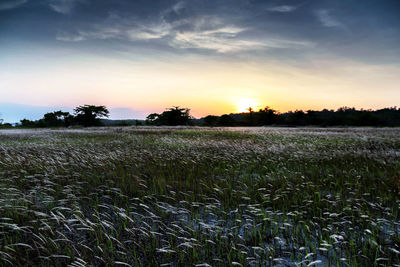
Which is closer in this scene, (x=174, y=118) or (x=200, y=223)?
(x=200, y=223)

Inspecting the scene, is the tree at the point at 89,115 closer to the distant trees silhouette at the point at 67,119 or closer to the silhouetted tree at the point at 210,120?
the distant trees silhouette at the point at 67,119

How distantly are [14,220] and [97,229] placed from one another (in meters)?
1.58

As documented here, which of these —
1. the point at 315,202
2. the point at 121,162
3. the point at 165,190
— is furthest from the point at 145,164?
the point at 315,202

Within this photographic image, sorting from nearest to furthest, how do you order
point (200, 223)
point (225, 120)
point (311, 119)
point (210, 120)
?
1. point (200, 223)
2. point (311, 119)
3. point (225, 120)
4. point (210, 120)

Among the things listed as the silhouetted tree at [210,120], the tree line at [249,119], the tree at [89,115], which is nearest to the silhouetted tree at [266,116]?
the tree line at [249,119]

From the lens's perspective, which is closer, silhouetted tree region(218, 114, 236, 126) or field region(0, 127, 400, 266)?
field region(0, 127, 400, 266)

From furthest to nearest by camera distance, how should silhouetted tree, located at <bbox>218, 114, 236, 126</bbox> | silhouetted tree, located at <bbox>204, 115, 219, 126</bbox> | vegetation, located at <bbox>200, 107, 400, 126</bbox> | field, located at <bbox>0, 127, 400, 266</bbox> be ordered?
silhouetted tree, located at <bbox>204, 115, 219, 126</bbox>, silhouetted tree, located at <bbox>218, 114, 236, 126</bbox>, vegetation, located at <bbox>200, 107, 400, 126</bbox>, field, located at <bbox>0, 127, 400, 266</bbox>

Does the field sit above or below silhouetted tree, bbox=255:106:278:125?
below

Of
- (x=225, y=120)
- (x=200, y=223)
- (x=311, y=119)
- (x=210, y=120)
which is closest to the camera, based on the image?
(x=200, y=223)

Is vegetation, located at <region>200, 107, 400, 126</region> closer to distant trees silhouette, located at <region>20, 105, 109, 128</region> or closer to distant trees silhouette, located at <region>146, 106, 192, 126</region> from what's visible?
distant trees silhouette, located at <region>146, 106, 192, 126</region>

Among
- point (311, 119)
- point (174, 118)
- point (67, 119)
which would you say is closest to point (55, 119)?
point (67, 119)

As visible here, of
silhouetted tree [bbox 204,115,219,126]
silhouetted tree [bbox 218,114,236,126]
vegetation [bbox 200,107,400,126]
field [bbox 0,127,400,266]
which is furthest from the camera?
silhouetted tree [bbox 204,115,219,126]

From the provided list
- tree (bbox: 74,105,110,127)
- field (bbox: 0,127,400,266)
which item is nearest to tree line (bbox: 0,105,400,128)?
tree (bbox: 74,105,110,127)

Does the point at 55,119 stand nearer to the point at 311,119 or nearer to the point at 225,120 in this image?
the point at 225,120
